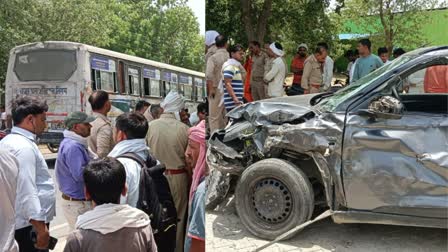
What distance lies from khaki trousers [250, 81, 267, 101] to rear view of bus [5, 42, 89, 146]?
0.63 meters

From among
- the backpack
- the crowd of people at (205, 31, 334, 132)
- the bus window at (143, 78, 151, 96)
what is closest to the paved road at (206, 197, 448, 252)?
the backpack

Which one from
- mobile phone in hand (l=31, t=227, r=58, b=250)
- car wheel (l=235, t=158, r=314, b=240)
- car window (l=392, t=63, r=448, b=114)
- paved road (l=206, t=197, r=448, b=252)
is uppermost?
car window (l=392, t=63, r=448, b=114)

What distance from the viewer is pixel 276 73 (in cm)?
186

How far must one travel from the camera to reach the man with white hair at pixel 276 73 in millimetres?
1826

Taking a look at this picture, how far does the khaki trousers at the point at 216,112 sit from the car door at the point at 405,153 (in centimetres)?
47

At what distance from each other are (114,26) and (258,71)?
22.5 inches

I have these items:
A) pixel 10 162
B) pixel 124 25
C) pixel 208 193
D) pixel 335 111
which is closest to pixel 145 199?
pixel 208 193

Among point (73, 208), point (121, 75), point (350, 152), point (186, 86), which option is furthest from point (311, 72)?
point (73, 208)

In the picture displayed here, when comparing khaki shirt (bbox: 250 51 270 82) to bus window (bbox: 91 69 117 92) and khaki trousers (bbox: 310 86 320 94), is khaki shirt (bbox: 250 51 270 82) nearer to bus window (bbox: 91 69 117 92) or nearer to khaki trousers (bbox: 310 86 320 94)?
khaki trousers (bbox: 310 86 320 94)

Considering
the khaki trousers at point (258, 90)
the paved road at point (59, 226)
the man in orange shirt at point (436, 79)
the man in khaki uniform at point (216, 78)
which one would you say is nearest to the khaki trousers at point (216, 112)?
the man in khaki uniform at point (216, 78)

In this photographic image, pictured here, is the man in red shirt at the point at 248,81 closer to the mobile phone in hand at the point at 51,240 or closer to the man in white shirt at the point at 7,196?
the man in white shirt at the point at 7,196

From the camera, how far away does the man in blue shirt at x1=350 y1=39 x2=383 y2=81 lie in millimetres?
1851

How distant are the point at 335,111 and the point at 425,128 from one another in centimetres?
35

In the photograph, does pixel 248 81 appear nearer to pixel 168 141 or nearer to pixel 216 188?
pixel 216 188
